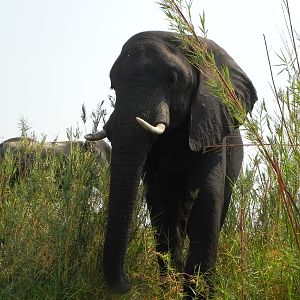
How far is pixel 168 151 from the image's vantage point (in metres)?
5.87

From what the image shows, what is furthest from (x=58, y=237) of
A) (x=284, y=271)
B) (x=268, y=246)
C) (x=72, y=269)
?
(x=284, y=271)

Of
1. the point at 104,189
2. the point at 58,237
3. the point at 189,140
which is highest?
the point at 189,140

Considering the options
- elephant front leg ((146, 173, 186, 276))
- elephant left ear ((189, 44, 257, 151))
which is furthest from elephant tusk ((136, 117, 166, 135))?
elephant front leg ((146, 173, 186, 276))

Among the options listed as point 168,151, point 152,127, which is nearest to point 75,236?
point 152,127

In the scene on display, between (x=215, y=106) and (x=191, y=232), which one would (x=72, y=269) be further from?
(x=215, y=106)

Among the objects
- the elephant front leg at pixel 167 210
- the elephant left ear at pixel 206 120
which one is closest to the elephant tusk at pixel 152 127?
the elephant left ear at pixel 206 120

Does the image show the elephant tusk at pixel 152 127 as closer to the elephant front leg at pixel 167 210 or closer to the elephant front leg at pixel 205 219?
the elephant front leg at pixel 205 219

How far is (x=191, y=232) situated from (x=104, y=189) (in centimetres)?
73

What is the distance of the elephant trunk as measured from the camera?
4934mm

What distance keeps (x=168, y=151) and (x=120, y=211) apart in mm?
979

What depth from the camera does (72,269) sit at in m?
5.13

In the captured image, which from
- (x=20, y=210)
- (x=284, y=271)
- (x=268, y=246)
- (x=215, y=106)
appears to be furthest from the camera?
(x=215, y=106)

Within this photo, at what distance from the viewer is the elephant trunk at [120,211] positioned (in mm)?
4934

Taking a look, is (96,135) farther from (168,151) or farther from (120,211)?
(120,211)
